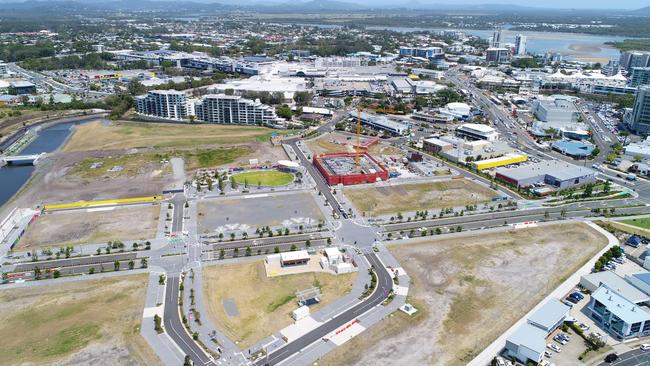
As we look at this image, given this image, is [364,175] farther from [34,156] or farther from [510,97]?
[510,97]

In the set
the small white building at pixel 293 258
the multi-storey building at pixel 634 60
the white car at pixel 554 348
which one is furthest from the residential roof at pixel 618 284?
the multi-storey building at pixel 634 60

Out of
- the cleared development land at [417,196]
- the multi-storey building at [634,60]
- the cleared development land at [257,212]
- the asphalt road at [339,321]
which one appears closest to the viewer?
the asphalt road at [339,321]

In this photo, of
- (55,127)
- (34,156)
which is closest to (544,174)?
(34,156)

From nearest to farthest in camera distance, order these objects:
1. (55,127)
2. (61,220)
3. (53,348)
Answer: (53,348) → (61,220) → (55,127)

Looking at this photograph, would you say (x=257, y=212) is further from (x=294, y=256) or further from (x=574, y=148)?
(x=574, y=148)

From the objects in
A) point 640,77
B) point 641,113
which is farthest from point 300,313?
point 640,77

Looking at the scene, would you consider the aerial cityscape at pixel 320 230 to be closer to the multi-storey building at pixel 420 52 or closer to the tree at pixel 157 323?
the tree at pixel 157 323

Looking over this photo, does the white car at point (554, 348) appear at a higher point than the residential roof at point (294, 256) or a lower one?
lower
